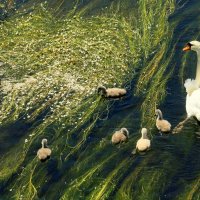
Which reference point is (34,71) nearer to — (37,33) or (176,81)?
(37,33)

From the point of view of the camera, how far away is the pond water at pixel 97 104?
15617 millimetres

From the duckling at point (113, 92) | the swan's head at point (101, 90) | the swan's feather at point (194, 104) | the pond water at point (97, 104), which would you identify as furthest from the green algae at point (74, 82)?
the swan's feather at point (194, 104)

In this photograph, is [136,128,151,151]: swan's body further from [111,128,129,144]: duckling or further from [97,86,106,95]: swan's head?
[97,86,106,95]: swan's head

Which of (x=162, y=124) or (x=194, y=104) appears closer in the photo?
(x=162, y=124)

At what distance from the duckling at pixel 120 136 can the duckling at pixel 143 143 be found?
579 mm

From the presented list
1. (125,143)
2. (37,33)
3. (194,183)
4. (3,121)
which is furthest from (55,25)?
(194,183)

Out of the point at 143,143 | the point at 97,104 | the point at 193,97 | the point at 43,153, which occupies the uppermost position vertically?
the point at 193,97

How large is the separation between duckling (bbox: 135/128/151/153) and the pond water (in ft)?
0.96

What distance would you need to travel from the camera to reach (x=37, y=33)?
2362 cm

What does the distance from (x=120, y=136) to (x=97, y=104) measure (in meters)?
2.55

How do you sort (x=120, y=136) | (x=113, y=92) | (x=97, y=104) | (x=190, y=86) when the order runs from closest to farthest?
(x=120, y=136)
(x=190, y=86)
(x=113, y=92)
(x=97, y=104)

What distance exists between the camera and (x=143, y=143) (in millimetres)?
16203

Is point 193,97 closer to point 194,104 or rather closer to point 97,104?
point 194,104

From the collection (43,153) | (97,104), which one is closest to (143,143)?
(43,153)
